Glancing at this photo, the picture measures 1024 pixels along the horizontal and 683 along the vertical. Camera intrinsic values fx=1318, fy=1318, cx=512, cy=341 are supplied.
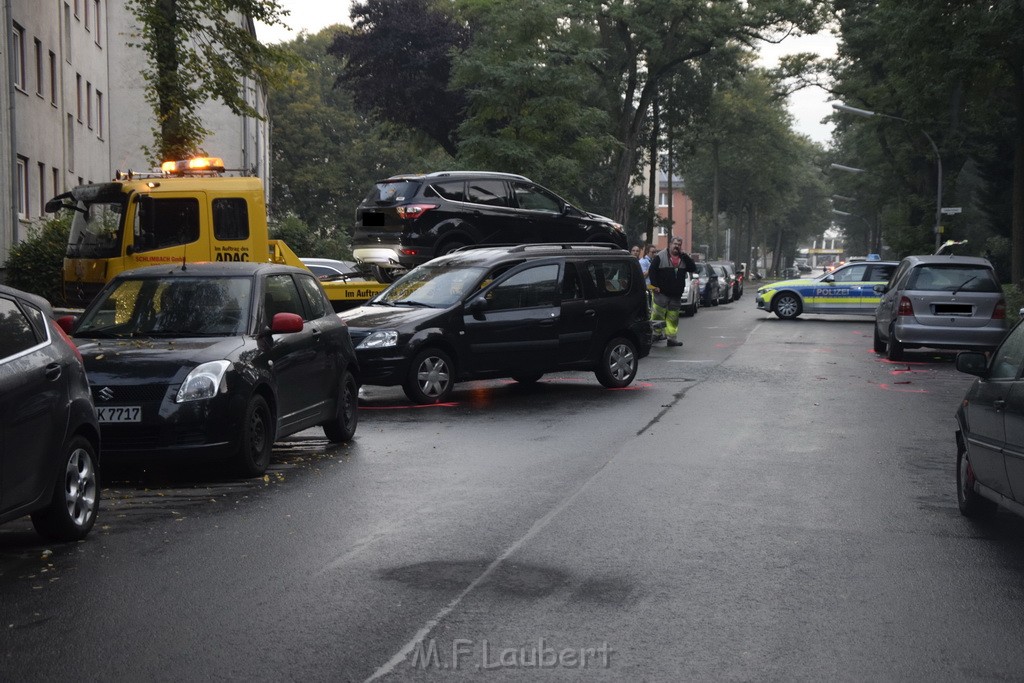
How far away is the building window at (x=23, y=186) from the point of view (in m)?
31.5

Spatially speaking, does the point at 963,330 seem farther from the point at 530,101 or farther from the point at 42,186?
the point at 42,186

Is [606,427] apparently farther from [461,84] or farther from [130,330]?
[461,84]

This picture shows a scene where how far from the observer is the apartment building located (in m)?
28.4

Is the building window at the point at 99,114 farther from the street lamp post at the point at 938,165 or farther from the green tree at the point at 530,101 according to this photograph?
the street lamp post at the point at 938,165

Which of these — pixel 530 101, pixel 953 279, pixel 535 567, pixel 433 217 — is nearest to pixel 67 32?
pixel 530 101

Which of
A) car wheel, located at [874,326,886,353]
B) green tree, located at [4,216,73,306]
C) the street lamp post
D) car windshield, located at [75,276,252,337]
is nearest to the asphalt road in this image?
car windshield, located at [75,276,252,337]

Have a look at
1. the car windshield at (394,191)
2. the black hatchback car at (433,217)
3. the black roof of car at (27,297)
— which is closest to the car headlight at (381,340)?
the black hatchback car at (433,217)

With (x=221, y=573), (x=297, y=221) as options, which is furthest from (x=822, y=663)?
(x=297, y=221)

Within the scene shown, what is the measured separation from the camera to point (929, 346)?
2181cm

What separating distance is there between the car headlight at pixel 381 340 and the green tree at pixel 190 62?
12.8m

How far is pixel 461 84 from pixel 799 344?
15870 mm

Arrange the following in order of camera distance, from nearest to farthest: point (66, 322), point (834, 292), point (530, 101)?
point (66, 322), point (834, 292), point (530, 101)

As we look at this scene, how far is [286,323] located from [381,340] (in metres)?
4.42

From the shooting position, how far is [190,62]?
85.9ft
